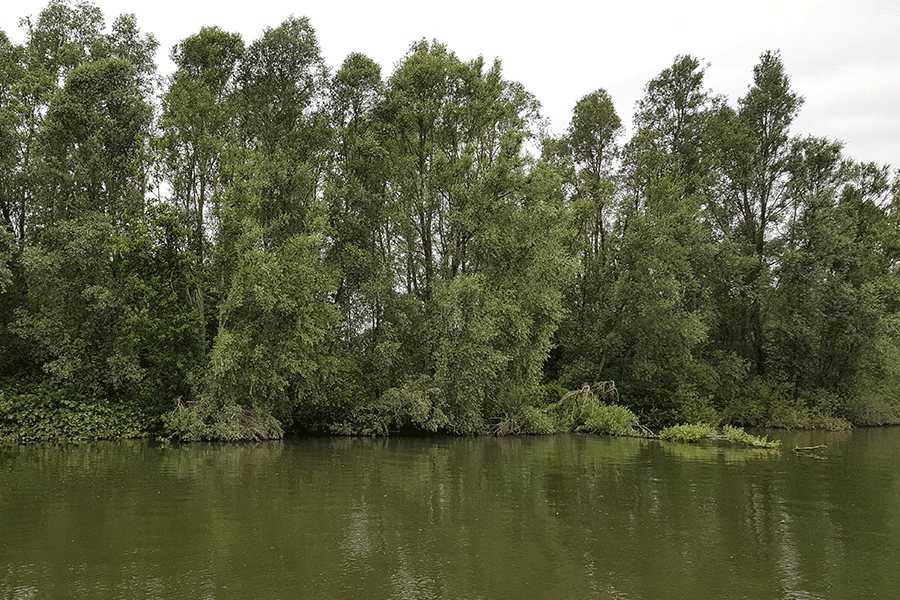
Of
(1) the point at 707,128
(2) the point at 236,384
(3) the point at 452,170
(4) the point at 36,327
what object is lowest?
(2) the point at 236,384

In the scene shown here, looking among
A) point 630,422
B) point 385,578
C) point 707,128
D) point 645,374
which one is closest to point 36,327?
point 385,578

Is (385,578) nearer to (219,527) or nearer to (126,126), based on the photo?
(219,527)

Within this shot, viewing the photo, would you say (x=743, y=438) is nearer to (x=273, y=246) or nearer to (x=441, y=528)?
(x=441, y=528)

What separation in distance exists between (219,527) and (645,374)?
2911 centimetres

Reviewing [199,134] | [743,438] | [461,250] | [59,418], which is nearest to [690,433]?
[743,438]

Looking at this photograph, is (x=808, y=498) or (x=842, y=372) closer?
(x=808, y=498)

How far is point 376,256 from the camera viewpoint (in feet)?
107

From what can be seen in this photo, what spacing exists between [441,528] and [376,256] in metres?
21.9

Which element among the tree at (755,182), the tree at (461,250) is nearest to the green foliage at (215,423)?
the tree at (461,250)

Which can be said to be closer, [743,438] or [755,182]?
[743,438]

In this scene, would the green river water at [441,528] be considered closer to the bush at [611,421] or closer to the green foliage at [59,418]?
A: the green foliage at [59,418]

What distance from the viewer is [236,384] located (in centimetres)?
2680

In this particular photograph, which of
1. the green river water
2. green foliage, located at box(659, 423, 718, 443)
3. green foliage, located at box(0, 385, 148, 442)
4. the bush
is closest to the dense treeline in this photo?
green foliage, located at box(0, 385, 148, 442)

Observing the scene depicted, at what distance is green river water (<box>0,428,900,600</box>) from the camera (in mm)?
8734
